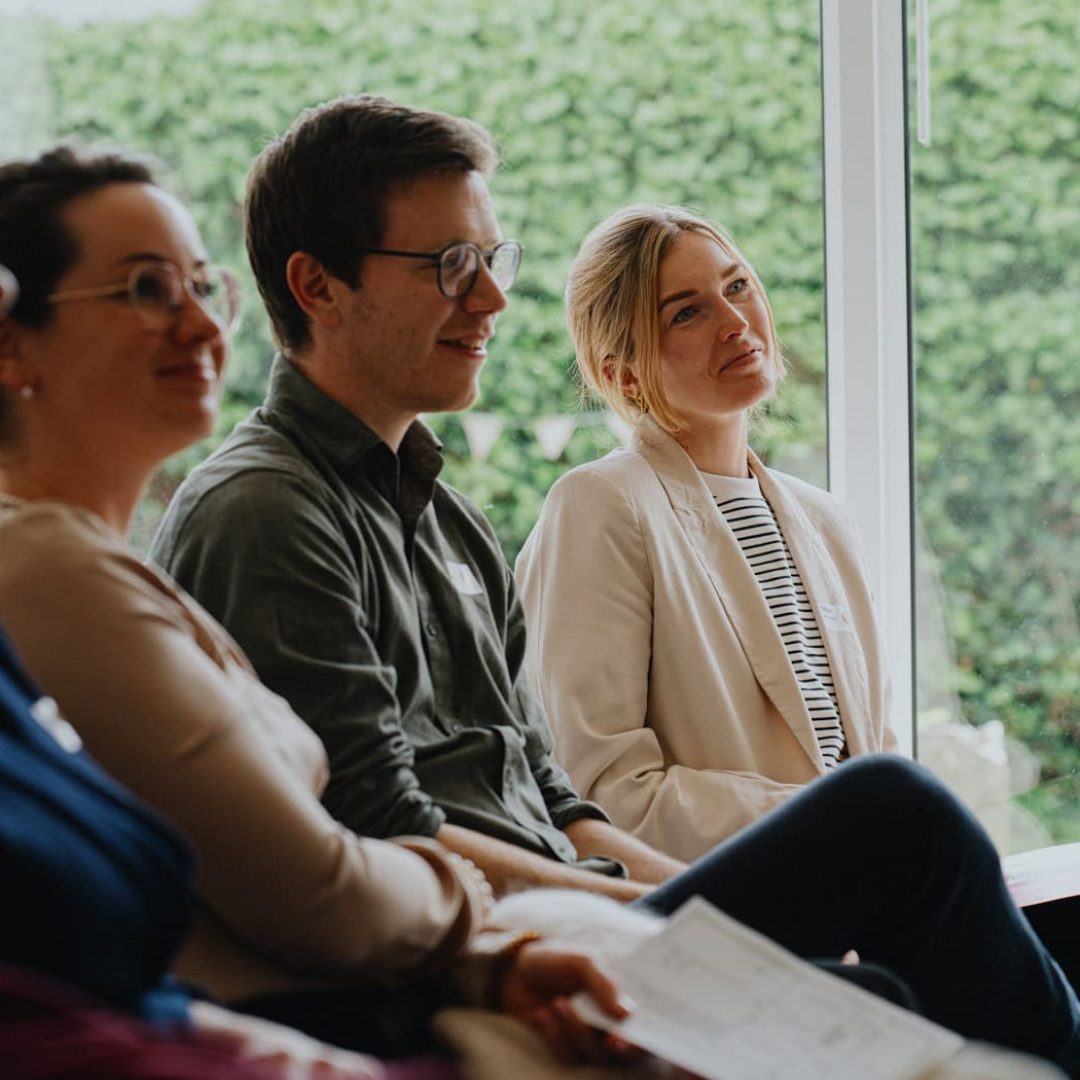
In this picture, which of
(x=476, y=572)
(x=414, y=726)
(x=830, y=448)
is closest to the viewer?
(x=414, y=726)

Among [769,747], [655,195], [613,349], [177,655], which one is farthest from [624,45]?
[177,655]

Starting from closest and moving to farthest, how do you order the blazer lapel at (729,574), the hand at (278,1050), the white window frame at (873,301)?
the hand at (278,1050) → the blazer lapel at (729,574) → the white window frame at (873,301)

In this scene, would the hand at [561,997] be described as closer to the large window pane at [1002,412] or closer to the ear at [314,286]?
the ear at [314,286]

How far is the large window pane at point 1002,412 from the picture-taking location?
3.04 meters

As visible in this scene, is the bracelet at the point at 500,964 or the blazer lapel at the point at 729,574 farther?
the blazer lapel at the point at 729,574

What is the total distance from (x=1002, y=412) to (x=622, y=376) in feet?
3.01

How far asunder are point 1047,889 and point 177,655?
1.65 metres

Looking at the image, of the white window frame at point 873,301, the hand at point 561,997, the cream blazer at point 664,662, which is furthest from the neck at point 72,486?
the white window frame at point 873,301

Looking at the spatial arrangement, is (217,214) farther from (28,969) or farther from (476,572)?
(28,969)

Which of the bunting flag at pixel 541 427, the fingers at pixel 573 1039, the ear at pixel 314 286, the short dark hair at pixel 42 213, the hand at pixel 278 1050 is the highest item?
the short dark hair at pixel 42 213

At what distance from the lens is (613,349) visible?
2.55 meters

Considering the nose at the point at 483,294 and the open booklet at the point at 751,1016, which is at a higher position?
the nose at the point at 483,294

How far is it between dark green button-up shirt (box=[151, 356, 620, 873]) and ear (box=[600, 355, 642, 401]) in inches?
23.9

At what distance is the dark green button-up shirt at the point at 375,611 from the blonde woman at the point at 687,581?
26cm
